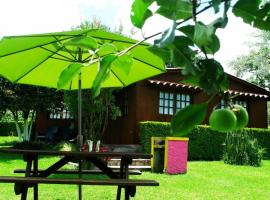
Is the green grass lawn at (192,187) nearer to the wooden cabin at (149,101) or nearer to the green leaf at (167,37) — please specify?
the wooden cabin at (149,101)

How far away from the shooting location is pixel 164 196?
8891 mm

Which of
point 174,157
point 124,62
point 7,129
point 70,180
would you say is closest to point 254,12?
point 124,62

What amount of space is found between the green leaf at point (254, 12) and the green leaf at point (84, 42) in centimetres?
20

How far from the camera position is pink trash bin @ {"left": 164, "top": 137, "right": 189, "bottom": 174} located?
12.9 meters

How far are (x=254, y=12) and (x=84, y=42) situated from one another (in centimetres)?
23

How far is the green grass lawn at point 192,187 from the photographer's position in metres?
8.84

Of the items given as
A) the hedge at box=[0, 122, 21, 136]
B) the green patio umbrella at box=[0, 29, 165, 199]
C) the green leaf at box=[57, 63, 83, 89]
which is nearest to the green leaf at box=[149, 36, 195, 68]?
the green leaf at box=[57, 63, 83, 89]

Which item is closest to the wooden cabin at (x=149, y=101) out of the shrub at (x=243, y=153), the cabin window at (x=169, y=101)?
the cabin window at (x=169, y=101)

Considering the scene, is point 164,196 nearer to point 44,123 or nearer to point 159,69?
point 159,69

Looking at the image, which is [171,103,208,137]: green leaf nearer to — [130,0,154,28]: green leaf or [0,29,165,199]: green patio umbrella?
[130,0,154,28]: green leaf

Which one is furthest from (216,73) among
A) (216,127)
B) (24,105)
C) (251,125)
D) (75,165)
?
(251,125)

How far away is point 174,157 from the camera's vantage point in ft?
42.3

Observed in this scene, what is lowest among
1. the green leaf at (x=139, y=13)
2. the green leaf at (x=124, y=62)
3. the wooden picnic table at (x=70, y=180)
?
the wooden picnic table at (x=70, y=180)

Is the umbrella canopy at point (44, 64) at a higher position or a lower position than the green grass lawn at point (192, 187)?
higher
